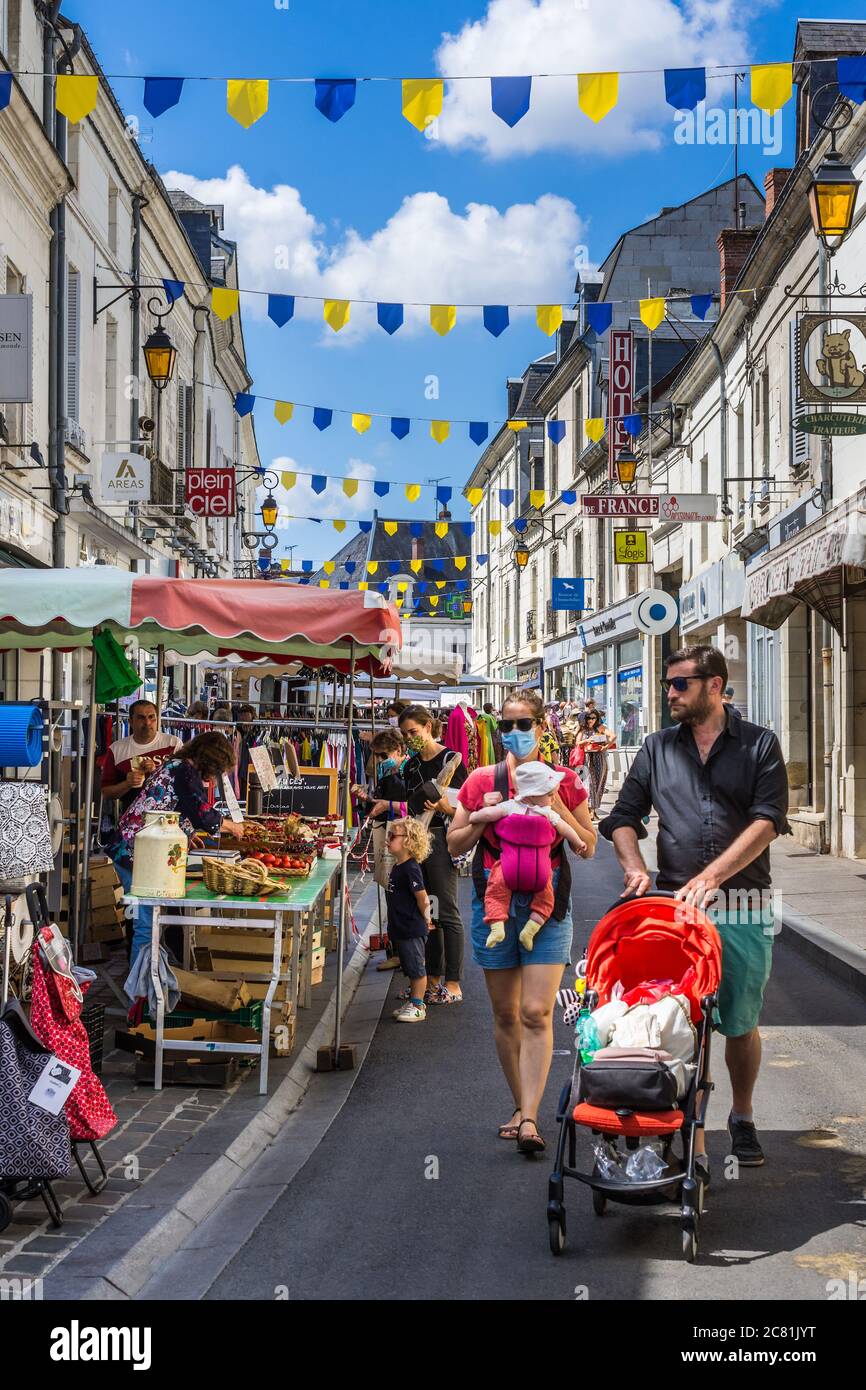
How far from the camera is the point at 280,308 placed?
1294 centimetres

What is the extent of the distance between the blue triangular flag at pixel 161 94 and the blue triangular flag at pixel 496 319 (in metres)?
4.83

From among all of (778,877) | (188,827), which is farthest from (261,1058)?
(778,877)

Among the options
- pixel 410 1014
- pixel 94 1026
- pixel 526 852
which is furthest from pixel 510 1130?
pixel 410 1014

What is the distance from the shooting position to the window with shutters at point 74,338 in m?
19.0

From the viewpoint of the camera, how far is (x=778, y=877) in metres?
14.4

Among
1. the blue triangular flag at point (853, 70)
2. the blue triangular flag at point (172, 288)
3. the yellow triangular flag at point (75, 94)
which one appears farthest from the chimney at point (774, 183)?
the yellow triangular flag at point (75, 94)

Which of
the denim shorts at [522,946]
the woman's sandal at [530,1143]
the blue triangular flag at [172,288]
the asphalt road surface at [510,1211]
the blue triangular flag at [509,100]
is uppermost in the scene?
the blue triangular flag at [172,288]

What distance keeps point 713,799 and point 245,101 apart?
5.98m

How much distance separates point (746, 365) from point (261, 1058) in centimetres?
A: 1796

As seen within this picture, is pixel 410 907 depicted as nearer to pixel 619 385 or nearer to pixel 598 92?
pixel 598 92

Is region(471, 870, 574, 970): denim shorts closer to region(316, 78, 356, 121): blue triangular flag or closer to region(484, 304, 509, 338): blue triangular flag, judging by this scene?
region(316, 78, 356, 121): blue triangular flag

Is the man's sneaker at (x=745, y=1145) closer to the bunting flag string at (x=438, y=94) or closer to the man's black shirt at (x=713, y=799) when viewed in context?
the man's black shirt at (x=713, y=799)

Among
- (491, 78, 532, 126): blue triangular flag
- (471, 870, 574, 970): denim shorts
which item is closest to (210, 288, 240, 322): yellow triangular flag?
(491, 78, 532, 126): blue triangular flag

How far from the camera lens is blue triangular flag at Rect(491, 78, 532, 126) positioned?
8508mm
